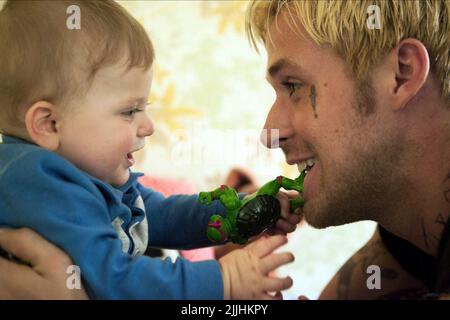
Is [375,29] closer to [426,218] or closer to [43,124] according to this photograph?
[426,218]

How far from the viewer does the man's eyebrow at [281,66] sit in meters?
1.07

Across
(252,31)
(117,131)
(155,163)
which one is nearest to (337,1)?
(252,31)

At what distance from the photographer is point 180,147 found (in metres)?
1.55

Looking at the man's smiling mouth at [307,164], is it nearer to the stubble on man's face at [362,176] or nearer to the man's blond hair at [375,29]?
the stubble on man's face at [362,176]

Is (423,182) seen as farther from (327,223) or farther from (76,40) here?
(76,40)

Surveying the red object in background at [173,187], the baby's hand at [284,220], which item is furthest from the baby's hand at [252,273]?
the red object in background at [173,187]

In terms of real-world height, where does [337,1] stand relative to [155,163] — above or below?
above

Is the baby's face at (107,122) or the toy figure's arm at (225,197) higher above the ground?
the baby's face at (107,122)

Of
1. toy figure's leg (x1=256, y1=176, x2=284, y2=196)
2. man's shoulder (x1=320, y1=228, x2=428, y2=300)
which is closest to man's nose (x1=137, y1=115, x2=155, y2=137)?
toy figure's leg (x1=256, y1=176, x2=284, y2=196)

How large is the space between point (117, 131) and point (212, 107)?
73 centimetres

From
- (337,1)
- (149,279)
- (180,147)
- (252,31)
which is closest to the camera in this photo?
(149,279)

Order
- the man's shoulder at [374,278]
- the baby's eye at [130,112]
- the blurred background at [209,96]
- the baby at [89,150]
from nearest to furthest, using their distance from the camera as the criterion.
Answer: the baby at [89,150], the baby's eye at [130,112], the man's shoulder at [374,278], the blurred background at [209,96]

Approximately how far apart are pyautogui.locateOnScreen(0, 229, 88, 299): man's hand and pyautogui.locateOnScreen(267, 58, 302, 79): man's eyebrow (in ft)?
1.79

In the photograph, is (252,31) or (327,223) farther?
(252,31)
